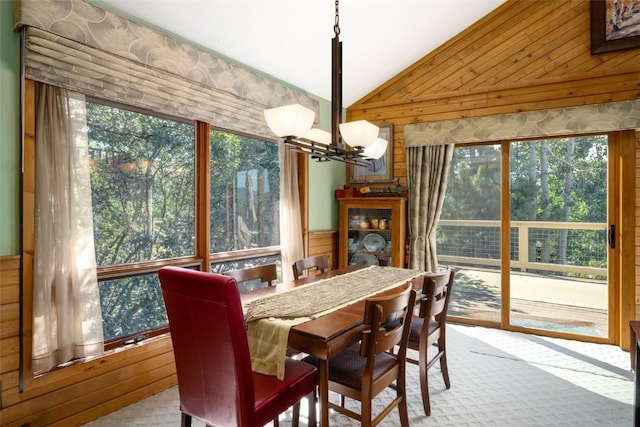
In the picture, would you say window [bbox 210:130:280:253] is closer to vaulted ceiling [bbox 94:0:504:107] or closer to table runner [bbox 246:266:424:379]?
vaulted ceiling [bbox 94:0:504:107]

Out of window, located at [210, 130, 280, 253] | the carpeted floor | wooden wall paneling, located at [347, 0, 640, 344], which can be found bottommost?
the carpeted floor

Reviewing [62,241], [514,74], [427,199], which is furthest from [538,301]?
[62,241]

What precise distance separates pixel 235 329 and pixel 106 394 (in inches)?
58.5

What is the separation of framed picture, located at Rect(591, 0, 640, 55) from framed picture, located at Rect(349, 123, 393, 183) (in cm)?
Answer: 207

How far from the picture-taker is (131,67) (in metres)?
2.26

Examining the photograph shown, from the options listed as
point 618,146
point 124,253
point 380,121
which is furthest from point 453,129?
point 124,253

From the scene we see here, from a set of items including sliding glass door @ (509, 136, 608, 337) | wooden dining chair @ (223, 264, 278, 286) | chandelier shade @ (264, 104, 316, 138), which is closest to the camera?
chandelier shade @ (264, 104, 316, 138)

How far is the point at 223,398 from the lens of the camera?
142 cm

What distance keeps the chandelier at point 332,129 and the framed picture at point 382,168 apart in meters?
2.01

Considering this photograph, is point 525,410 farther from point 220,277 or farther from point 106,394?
point 106,394

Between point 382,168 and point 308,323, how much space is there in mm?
3052

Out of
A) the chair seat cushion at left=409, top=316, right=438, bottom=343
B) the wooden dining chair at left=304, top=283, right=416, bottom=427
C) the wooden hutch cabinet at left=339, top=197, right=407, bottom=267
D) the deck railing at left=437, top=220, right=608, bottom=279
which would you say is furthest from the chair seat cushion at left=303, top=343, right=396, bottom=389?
the deck railing at left=437, top=220, right=608, bottom=279

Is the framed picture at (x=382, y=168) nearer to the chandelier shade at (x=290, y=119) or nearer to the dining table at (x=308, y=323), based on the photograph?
the dining table at (x=308, y=323)

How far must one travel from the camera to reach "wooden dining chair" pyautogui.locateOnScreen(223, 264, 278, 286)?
229cm
